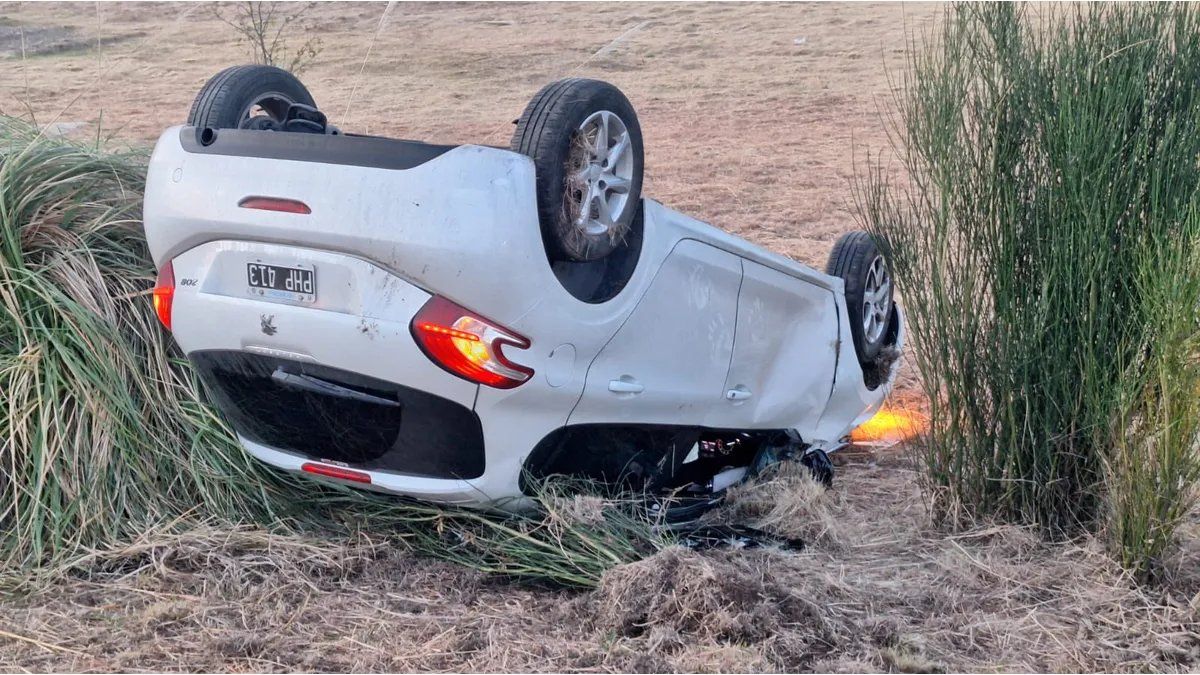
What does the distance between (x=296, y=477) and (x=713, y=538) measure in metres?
1.52

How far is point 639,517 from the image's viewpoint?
4266mm

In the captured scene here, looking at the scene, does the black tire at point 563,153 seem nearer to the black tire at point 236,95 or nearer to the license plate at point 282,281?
the license plate at point 282,281

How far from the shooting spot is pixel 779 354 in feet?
16.4

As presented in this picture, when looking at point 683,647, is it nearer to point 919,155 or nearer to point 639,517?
point 639,517

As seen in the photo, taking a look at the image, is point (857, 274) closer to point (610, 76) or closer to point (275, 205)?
point (275, 205)

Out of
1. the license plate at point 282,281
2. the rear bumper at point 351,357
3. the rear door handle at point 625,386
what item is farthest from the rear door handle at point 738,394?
the license plate at point 282,281

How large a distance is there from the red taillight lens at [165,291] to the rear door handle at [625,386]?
4.76 ft

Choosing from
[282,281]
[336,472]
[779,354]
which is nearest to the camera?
[282,281]

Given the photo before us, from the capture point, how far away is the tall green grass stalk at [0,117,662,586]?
4.13m

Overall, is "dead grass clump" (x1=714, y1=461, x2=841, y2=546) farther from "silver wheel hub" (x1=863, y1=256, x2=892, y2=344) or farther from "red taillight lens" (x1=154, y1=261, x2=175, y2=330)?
"red taillight lens" (x1=154, y1=261, x2=175, y2=330)

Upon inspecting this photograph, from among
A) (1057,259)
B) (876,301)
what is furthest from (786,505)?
(876,301)

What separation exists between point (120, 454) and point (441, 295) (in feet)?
5.00

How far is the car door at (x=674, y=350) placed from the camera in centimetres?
407

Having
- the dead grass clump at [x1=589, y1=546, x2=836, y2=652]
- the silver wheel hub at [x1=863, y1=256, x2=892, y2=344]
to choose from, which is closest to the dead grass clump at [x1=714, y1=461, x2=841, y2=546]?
the dead grass clump at [x1=589, y1=546, x2=836, y2=652]
